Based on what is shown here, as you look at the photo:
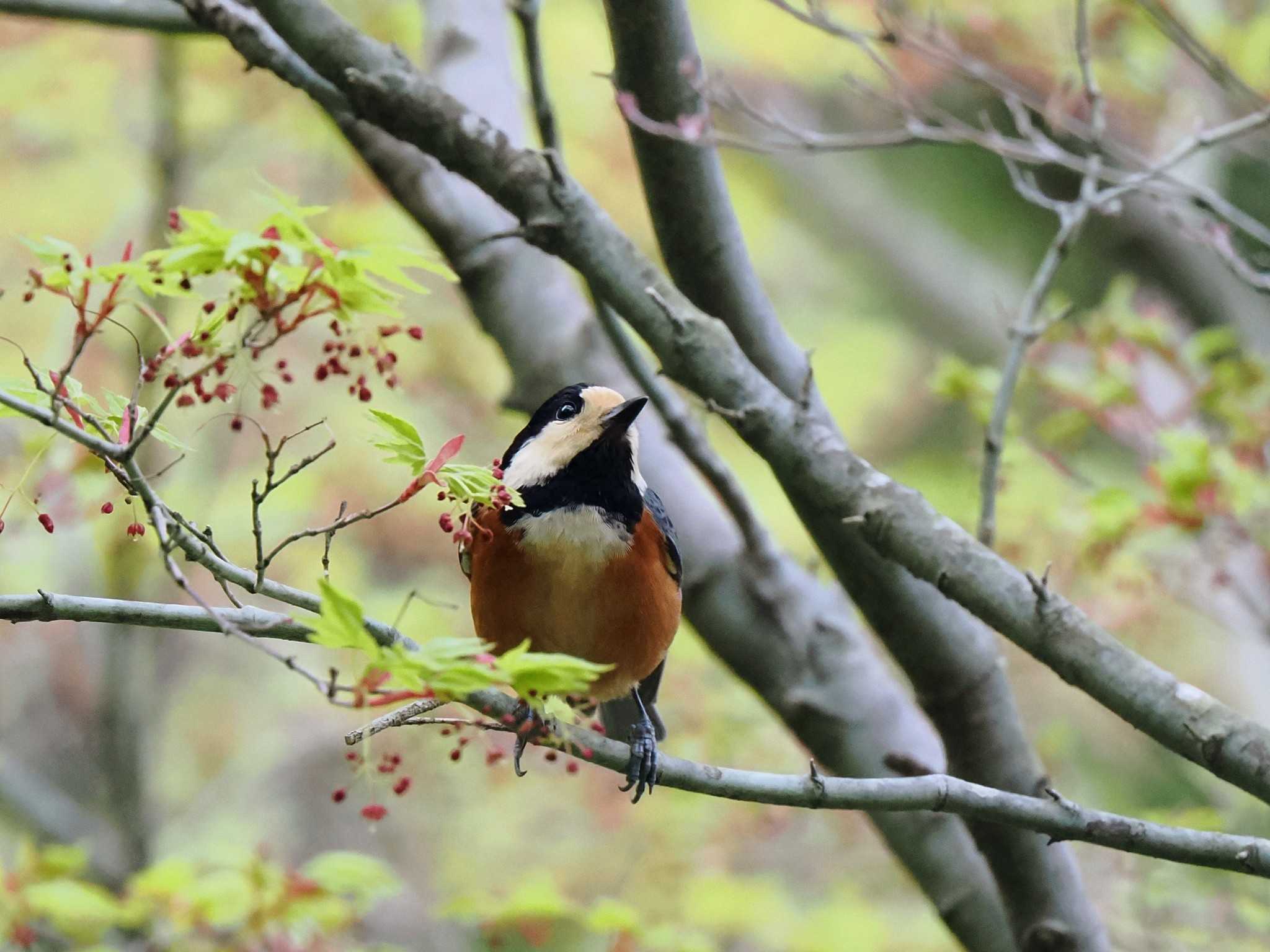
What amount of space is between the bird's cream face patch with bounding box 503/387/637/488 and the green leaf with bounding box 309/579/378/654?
1.61m

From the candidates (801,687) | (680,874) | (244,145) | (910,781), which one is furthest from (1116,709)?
(244,145)

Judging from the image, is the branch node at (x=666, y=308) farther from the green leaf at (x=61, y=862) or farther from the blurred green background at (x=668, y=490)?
the green leaf at (x=61, y=862)

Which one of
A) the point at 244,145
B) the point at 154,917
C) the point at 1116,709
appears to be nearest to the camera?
the point at 1116,709

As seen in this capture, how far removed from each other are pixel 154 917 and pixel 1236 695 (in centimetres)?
525

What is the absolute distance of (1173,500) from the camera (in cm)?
382

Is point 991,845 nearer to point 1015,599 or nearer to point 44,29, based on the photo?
point 1015,599

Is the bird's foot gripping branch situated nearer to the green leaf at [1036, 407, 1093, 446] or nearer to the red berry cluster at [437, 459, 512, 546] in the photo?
the red berry cluster at [437, 459, 512, 546]

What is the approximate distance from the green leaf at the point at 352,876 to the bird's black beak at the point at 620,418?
5.33ft

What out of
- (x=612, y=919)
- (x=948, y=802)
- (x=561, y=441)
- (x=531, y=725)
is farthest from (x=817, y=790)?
(x=612, y=919)

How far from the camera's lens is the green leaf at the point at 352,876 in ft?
12.2

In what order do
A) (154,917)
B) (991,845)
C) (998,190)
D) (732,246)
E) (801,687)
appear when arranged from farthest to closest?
1. (998,190)
2. (154,917)
3. (801,687)
4. (991,845)
5. (732,246)

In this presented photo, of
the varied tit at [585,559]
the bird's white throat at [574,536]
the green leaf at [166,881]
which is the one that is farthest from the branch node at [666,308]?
the green leaf at [166,881]

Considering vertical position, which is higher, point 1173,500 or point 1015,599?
point 1173,500

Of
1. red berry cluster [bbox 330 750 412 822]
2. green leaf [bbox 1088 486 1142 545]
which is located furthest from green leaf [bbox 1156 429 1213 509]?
red berry cluster [bbox 330 750 412 822]
